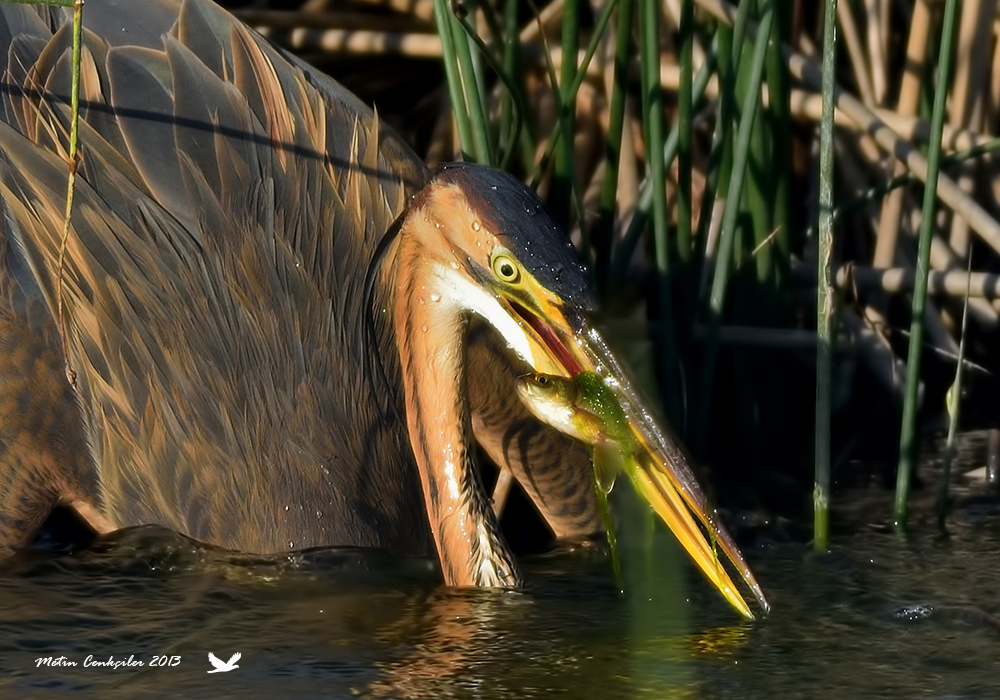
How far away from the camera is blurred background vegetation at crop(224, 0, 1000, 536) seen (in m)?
3.27

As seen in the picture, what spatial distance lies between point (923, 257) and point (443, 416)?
3.22 ft

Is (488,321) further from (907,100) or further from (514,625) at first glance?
(907,100)

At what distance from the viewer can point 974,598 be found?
9.34ft

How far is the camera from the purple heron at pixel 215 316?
319 centimetres

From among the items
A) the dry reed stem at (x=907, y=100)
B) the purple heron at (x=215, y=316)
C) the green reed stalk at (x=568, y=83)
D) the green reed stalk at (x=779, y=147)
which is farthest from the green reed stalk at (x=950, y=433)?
the purple heron at (x=215, y=316)

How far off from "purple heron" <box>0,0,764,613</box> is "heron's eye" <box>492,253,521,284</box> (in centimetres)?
23

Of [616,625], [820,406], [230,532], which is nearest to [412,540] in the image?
[230,532]

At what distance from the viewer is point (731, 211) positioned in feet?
10.1

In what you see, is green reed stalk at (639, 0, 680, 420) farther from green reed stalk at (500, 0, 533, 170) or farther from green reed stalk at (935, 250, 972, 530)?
green reed stalk at (935, 250, 972, 530)

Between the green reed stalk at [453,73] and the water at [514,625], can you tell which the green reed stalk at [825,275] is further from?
the green reed stalk at [453,73]

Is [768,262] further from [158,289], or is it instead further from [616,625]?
[158,289]

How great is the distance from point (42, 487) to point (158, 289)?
49 cm

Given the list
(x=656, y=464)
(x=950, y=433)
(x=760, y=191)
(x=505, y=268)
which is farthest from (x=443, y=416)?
(x=950, y=433)

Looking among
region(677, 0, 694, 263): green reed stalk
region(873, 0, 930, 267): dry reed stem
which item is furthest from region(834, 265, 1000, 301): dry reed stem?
region(677, 0, 694, 263): green reed stalk
